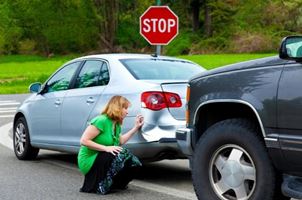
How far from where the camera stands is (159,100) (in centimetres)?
750

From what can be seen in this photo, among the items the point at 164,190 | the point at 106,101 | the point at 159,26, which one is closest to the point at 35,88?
the point at 106,101

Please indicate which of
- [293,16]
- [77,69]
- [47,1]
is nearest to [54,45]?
[47,1]

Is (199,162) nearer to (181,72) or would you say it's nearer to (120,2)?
(181,72)

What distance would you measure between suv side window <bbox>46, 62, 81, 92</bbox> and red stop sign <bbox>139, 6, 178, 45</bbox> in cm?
646

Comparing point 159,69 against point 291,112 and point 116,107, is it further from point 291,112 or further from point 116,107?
point 291,112

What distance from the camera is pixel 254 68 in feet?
17.7

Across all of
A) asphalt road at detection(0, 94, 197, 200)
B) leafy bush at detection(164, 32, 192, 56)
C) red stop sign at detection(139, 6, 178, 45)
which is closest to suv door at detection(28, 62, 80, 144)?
asphalt road at detection(0, 94, 197, 200)

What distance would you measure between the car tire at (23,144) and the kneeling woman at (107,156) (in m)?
2.56

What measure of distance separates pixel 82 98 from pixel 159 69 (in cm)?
106

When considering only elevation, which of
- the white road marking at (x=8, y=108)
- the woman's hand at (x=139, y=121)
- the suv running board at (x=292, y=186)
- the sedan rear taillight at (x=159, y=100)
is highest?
the sedan rear taillight at (x=159, y=100)

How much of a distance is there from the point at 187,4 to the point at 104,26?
39.7 ft

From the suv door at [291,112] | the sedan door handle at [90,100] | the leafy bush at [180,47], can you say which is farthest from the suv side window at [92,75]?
the leafy bush at [180,47]

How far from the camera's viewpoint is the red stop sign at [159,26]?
1579 cm

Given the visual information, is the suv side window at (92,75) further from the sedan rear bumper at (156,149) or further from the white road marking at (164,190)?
the white road marking at (164,190)
